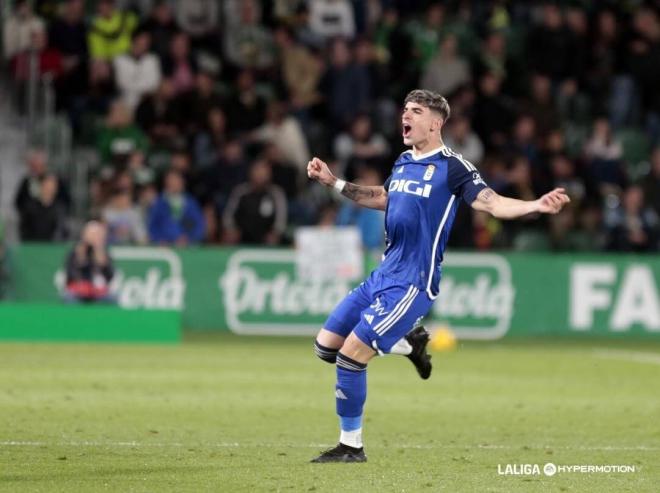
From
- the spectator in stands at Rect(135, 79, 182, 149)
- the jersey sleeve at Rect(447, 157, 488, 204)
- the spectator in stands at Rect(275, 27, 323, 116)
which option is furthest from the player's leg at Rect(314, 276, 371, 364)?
the spectator in stands at Rect(275, 27, 323, 116)

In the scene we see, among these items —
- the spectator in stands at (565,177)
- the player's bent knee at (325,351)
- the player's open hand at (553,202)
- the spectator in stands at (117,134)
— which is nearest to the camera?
the player's open hand at (553,202)

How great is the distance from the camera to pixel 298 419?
13.4 metres

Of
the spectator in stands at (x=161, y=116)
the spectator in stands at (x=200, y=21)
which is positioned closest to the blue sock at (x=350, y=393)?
the spectator in stands at (x=161, y=116)

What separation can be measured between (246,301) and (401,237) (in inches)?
521

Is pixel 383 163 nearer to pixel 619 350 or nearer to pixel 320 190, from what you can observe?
pixel 320 190

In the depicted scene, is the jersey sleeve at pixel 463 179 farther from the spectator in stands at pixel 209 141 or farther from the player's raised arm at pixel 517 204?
the spectator in stands at pixel 209 141

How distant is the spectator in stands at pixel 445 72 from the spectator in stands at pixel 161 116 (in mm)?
4420

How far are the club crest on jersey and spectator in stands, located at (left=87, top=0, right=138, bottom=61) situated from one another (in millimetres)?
15840

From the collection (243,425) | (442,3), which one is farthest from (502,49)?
(243,425)

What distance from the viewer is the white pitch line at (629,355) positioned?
2061 centimetres

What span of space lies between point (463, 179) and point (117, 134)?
15.3 m

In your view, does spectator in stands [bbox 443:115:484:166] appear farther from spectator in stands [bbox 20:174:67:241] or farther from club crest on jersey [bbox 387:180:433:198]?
club crest on jersey [bbox 387:180:433:198]

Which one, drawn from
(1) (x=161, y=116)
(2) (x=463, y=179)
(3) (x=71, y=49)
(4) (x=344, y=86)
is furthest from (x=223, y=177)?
(2) (x=463, y=179)

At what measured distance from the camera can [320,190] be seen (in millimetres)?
26078
